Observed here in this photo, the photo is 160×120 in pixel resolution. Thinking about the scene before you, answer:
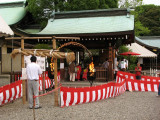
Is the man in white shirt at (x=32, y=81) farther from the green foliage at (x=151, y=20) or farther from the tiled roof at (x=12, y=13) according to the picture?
the green foliage at (x=151, y=20)

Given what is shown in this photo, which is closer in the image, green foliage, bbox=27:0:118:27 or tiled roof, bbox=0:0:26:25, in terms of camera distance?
tiled roof, bbox=0:0:26:25

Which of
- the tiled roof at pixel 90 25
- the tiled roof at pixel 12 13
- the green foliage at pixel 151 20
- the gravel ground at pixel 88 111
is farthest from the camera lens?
the green foliage at pixel 151 20

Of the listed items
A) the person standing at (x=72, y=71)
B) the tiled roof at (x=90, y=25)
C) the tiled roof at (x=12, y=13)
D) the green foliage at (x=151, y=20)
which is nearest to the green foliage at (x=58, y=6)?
the tiled roof at (x=12, y=13)

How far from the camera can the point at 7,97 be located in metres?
7.22

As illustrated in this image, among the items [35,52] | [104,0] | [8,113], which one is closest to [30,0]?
[104,0]

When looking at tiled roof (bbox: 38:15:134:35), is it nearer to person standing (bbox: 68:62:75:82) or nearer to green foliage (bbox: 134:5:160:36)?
person standing (bbox: 68:62:75:82)

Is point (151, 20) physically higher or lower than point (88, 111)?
higher

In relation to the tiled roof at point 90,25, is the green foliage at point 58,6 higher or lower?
higher

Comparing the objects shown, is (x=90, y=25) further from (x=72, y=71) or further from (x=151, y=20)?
(x=151, y=20)

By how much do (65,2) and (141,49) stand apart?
10.6 metres

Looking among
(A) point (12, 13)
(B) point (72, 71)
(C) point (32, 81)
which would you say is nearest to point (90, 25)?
(B) point (72, 71)

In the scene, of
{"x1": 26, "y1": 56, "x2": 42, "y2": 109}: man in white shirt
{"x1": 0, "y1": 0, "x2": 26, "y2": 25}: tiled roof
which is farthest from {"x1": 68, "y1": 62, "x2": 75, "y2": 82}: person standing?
{"x1": 0, "y1": 0, "x2": 26, "y2": 25}: tiled roof

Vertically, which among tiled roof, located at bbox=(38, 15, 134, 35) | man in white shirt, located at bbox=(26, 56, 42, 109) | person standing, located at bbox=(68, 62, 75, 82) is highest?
tiled roof, located at bbox=(38, 15, 134, 35)

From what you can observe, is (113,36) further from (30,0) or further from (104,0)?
(30,0)
